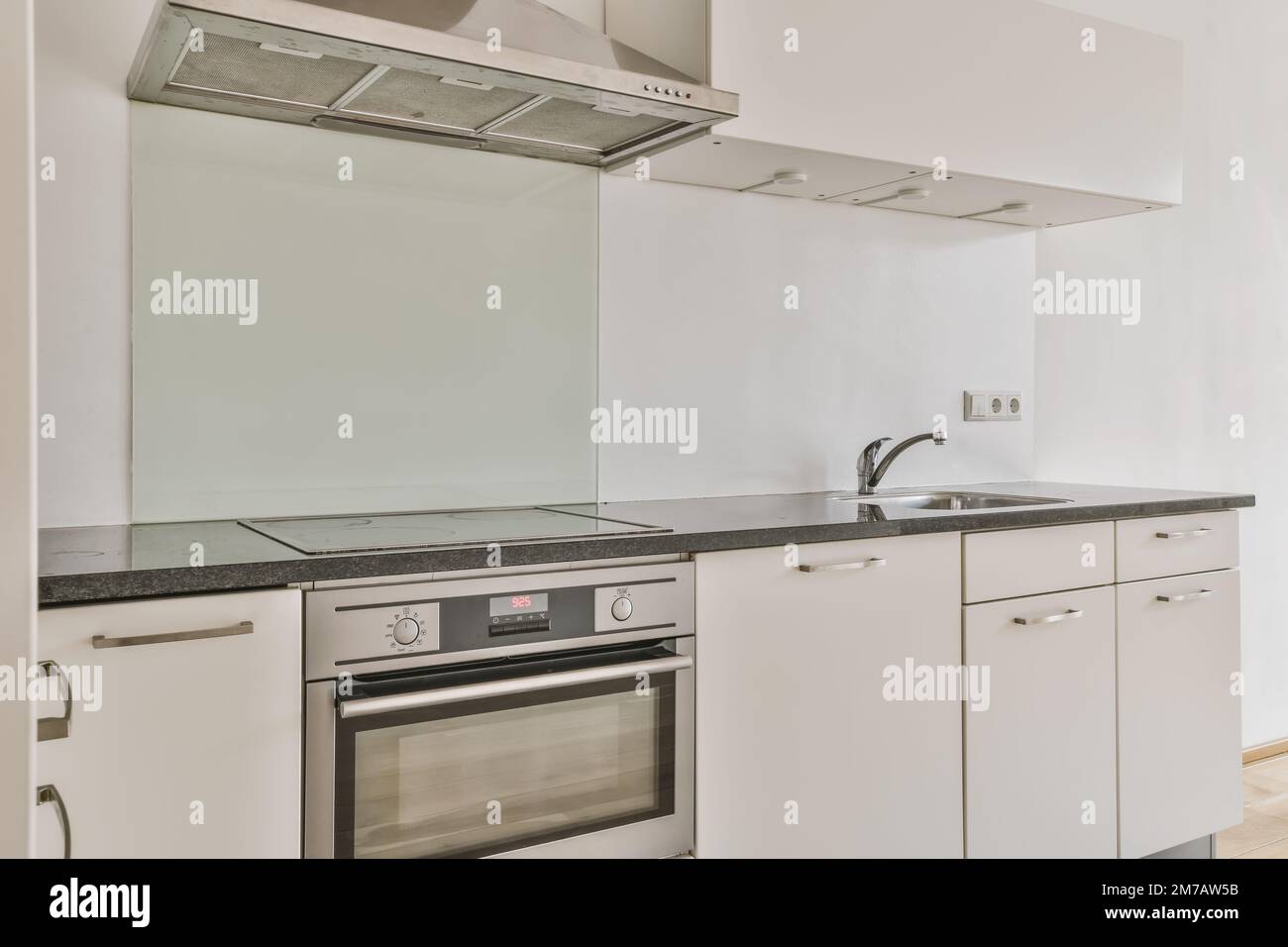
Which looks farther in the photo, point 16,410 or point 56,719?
point 56,719

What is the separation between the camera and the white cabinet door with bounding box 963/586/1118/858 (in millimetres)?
2223

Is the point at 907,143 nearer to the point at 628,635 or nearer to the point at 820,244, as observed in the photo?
the point at 820,244

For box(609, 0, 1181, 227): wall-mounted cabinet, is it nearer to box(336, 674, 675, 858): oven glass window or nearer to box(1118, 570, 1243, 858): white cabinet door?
box(1118, 570, 1243, 858): white cabinet door

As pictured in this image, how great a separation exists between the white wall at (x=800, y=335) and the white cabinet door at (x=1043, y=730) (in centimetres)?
66

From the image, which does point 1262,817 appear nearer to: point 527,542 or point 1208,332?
point 1208,332

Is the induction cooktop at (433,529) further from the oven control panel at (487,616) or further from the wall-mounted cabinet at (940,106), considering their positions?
the wall-mounted cabinet at (940,106)

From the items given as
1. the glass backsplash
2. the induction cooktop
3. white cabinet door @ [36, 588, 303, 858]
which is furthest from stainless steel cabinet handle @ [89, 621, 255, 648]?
the glass backsplash

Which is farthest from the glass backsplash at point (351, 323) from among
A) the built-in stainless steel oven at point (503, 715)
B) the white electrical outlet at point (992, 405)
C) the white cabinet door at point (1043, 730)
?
the white electrical outlet at point (992, 405)

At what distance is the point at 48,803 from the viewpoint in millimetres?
1342

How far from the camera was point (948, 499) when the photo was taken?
112 inches

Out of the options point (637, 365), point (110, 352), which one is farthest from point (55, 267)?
point (637, 365)

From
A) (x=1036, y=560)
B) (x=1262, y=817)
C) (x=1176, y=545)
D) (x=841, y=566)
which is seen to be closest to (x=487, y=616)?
(x=841, y=566)

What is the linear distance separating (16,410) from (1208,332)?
3.54 metres

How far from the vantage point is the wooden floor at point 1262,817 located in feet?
9.30
